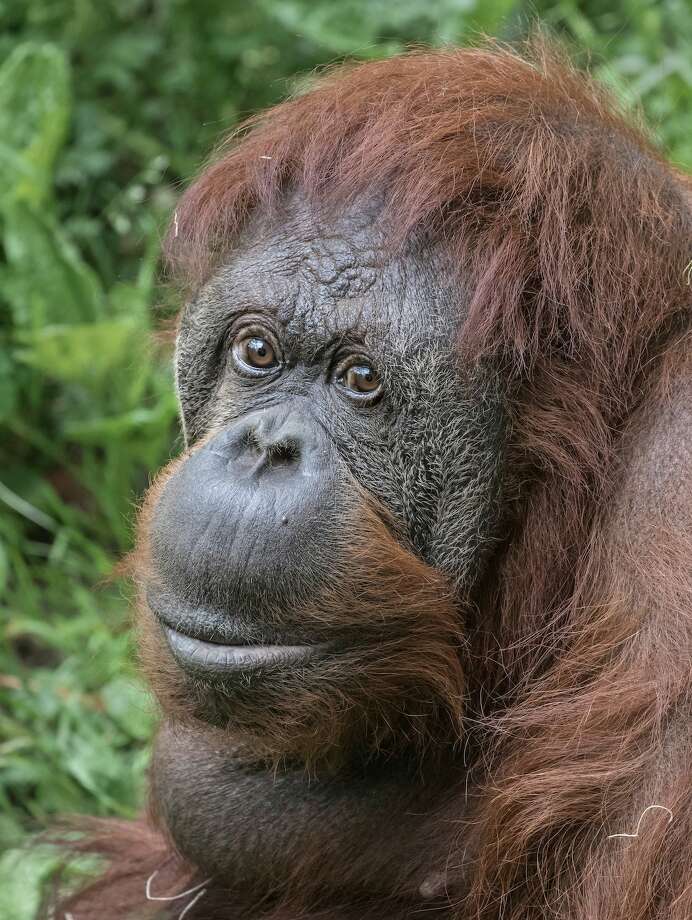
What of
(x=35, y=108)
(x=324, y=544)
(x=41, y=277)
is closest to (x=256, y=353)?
(x=324, y=544)

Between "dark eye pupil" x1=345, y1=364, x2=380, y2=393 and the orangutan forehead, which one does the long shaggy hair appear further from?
"dark eye pupil" x1=345, y1=364, x2=380, y2=393

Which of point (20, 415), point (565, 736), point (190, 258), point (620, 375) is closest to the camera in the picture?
point (565, 736)

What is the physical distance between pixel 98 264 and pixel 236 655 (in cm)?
304

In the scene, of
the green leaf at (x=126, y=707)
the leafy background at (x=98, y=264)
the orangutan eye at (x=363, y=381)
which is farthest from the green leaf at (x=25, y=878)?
the orangutan eye at (x=363, y=381)

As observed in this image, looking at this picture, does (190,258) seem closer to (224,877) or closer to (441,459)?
(441,459)

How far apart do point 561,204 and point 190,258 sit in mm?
739

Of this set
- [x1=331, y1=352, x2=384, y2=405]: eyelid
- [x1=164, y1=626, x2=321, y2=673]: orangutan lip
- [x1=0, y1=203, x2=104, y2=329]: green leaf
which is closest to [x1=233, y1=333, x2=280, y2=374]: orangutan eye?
[x1=331, y1=352, x2=384, y2=405]: eyelid

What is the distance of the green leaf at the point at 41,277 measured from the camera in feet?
14.1

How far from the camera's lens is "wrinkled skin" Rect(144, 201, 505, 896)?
2.22 metres

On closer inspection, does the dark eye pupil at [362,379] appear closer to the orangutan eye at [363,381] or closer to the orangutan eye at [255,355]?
the orangutan eye at [363,381]

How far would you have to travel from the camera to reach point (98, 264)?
4.98 meters

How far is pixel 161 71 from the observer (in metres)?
5.18

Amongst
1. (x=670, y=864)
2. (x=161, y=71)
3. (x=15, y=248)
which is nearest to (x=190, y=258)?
(x=670, y=864)

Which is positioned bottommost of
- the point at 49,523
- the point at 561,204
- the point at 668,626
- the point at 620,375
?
the point at 49,523
